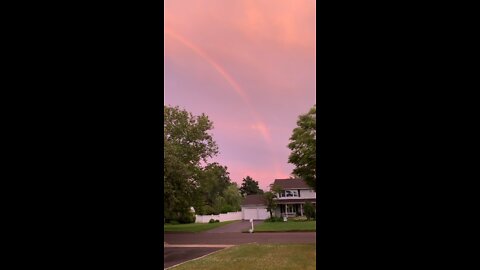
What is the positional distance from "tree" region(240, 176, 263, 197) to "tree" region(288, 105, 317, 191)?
43339mm

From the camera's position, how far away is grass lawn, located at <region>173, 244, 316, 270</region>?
8.99 metres

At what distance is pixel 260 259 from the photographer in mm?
10109

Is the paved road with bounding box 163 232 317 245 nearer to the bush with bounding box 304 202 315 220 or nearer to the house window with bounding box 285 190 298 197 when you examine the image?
the bush with bounding box 304 202 315 220

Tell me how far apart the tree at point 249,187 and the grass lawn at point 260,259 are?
44592mm

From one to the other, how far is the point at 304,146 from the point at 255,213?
23540 mm

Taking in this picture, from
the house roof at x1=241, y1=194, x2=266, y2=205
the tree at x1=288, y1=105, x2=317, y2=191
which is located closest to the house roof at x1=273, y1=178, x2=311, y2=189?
the house roof at x1=241, y1=194, x2=266, y2=205

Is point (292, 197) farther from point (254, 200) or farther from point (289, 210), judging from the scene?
point (254, 200)

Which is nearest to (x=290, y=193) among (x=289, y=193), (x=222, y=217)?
(x=289, y=193)

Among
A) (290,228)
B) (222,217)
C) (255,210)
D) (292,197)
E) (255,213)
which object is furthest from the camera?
(255,210)
